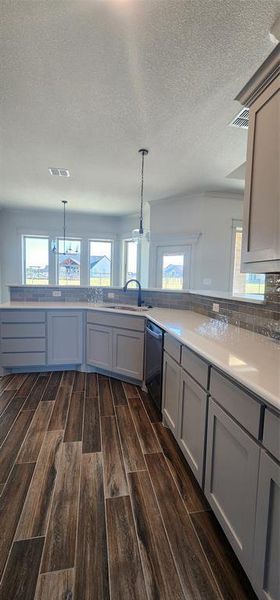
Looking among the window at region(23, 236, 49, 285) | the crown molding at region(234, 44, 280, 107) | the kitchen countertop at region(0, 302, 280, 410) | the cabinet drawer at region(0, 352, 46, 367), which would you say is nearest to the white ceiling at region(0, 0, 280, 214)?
the crown molding at region(234, 44, 280, 107)

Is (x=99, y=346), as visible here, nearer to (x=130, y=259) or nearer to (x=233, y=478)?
(x=233, y=478)

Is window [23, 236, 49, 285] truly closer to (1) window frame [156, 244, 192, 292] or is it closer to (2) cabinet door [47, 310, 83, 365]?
(1) window frame [156, 244, 192, 292]

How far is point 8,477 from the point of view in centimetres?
171

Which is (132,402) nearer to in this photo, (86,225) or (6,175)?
(6,175)

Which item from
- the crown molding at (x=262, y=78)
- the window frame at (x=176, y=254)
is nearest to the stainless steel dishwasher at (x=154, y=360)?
the crown molding at (x=262, y=78)

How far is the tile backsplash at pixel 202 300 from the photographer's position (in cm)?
180

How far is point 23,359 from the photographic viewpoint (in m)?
3.42

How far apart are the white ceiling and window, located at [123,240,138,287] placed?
2.86 m

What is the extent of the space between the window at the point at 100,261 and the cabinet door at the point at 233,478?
232 inches

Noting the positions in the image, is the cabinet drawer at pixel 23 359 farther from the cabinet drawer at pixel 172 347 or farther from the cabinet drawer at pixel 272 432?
the cabinet drawer at pixel 272 432

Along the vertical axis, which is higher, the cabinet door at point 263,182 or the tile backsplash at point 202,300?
the cabinet door at point 263,182

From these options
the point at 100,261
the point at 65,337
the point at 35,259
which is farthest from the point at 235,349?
the point at 35,259

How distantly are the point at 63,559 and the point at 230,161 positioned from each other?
3.94 metres

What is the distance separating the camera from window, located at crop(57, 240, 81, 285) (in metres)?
6.70
